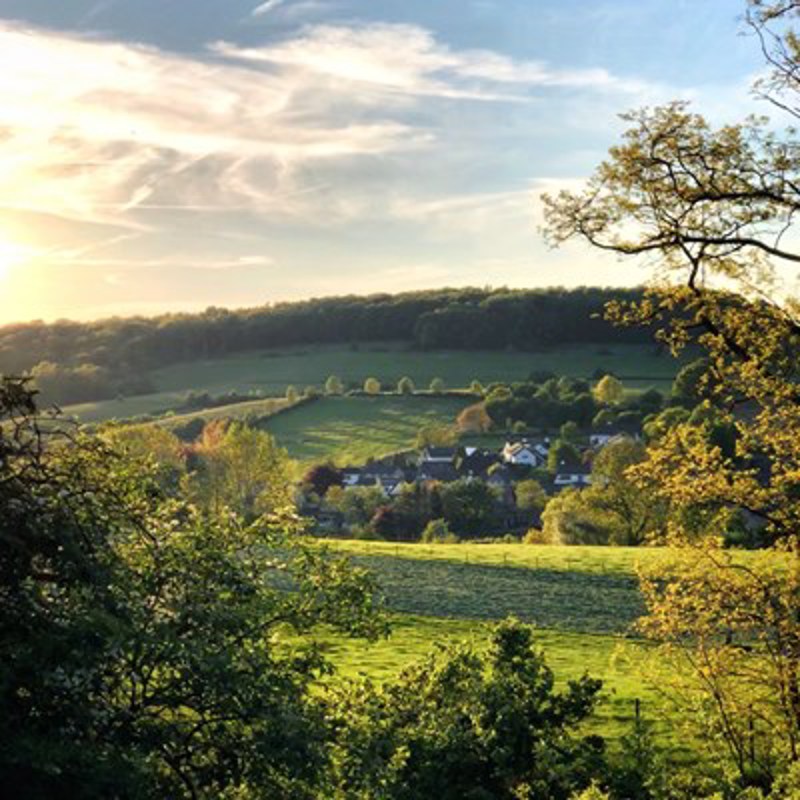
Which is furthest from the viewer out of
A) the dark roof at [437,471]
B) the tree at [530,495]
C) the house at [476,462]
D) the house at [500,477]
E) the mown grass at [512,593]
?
the house at [476,462]

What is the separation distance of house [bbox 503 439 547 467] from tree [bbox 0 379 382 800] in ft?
419

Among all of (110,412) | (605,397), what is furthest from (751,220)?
(110,412)

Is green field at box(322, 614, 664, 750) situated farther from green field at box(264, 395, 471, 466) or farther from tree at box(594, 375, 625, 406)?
tree at box(594, 375, 625, 406)

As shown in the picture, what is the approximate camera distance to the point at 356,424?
535ft

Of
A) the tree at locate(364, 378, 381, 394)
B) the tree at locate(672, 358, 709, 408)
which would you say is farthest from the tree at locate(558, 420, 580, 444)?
the tree at locate(672, 358, 709, 408)

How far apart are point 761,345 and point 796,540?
→ 14.7 feet

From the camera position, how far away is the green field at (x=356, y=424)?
150m

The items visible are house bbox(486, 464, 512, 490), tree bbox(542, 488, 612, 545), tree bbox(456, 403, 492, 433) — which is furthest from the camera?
tree bbox(456, 403, 492, 433)

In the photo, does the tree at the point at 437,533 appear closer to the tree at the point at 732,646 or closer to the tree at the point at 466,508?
the tree at the point at 466,508

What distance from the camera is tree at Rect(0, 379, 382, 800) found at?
38.1 feet

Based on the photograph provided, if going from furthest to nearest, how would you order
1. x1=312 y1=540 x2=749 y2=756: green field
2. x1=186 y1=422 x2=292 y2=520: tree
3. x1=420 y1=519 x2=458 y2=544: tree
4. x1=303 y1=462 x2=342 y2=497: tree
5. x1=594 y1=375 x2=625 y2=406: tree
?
x1=594 y1=375 x2=625 y2=406: tree, x1=303 y1=462 x2=342 y2=497: tree, x1=420 y1=519 x2=458 y2=544: tree, x1=186 y1=422 x2=292 y2=520: tree, x1=312 y1=540 x2=749 y2=756: green field

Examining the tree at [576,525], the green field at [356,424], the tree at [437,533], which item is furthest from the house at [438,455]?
the tree at [576,525]

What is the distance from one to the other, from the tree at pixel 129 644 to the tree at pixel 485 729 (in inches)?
230

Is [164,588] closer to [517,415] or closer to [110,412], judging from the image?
[517,415]
